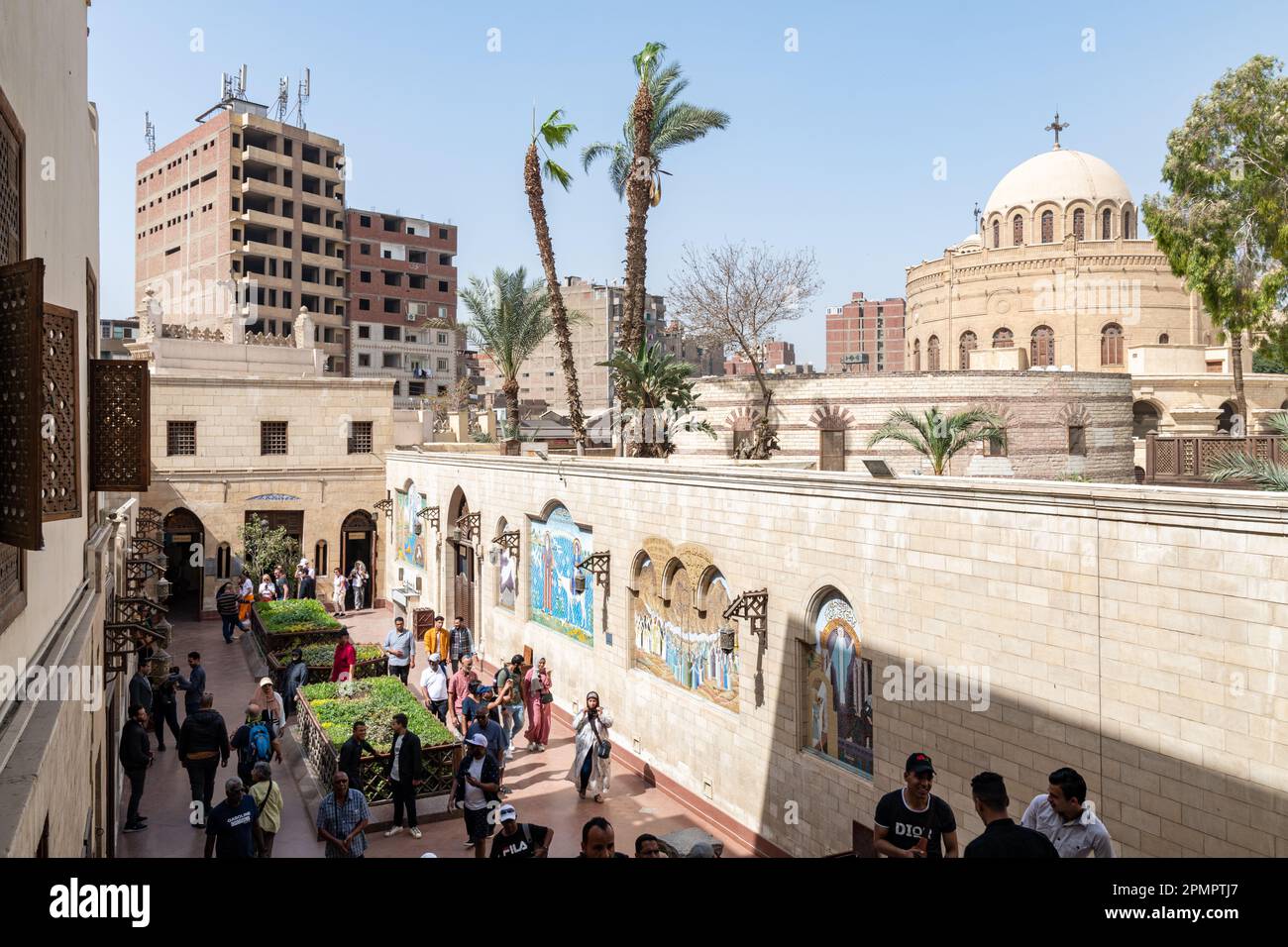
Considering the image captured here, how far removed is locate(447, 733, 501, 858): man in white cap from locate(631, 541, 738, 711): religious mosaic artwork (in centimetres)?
331

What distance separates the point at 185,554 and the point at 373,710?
17.4 m

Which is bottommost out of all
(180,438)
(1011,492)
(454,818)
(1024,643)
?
(454,818)

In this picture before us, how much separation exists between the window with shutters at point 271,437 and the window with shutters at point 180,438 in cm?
190

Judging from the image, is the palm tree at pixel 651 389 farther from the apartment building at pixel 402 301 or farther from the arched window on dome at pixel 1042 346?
the apartment building at pixel 402 301

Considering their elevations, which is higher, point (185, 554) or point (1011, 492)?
point (1011, 492)

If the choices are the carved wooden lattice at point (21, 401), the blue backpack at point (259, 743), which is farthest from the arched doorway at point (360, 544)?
the carved wooden lattice at point (21, 401)

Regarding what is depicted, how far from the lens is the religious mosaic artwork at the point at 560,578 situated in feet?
55.4

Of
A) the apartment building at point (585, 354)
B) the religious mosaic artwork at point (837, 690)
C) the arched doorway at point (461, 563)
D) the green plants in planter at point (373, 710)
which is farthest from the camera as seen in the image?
the apartment building at point (585, 354)

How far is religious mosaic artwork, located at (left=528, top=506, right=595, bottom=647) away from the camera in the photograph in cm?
1688

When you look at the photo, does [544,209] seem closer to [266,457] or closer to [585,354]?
[266,457]

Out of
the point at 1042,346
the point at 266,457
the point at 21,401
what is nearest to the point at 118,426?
the point at 21,401

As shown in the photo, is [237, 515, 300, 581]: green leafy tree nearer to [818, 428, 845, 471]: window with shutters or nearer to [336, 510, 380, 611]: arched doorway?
[336, 510, 380, 611]: arched doorway

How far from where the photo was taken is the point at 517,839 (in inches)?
305
